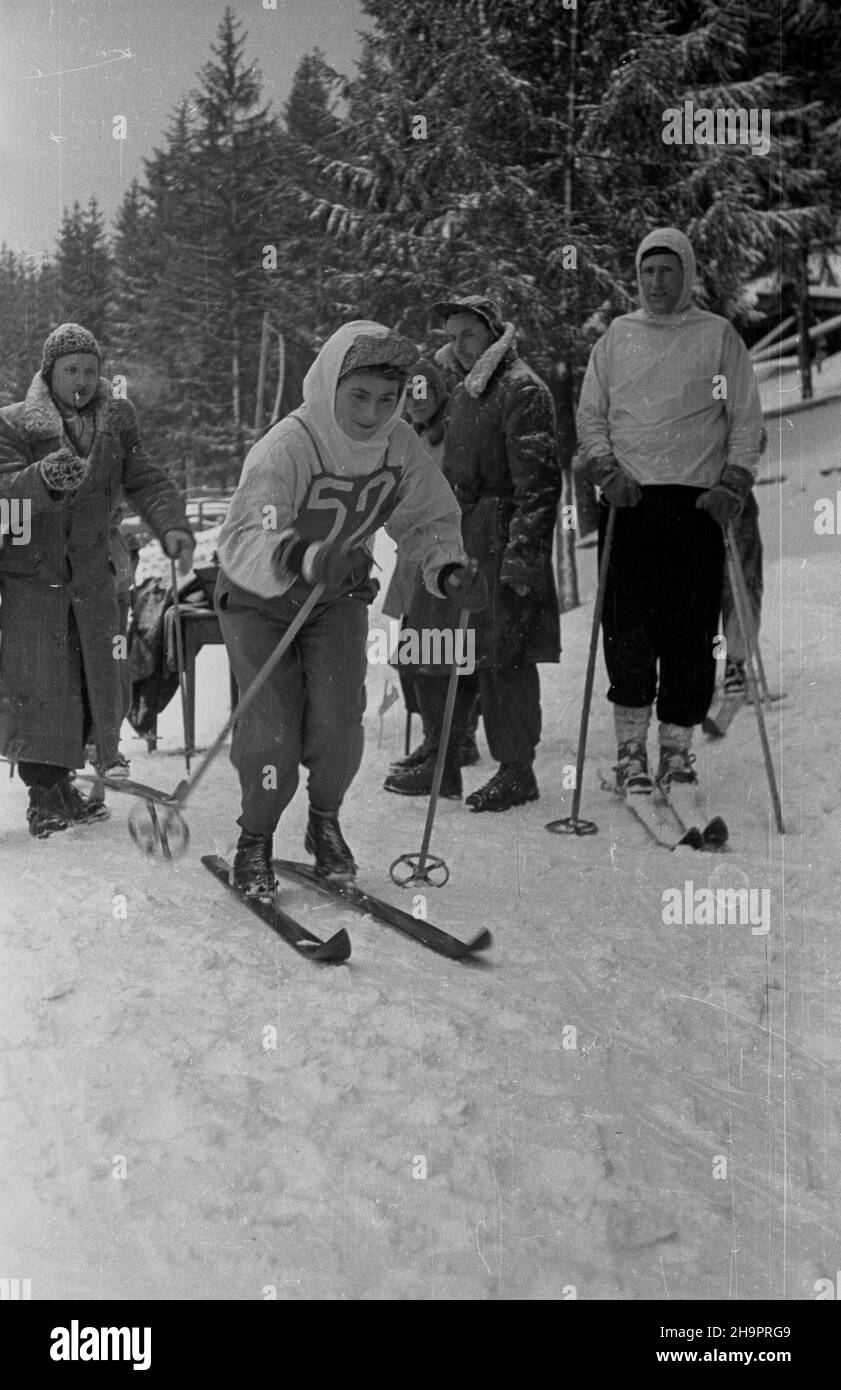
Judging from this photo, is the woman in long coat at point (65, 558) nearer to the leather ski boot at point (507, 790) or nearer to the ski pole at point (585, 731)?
the leather ski boot at point (507, 790)

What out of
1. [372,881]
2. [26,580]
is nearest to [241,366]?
[26,580]

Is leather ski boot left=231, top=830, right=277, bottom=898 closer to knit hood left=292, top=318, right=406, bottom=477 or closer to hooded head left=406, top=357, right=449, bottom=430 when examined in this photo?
knit hood left=292, top=318, right=406, bottom=477

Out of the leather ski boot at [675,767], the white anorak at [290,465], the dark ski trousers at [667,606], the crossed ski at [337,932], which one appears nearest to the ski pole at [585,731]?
the dark ski trousers at [667,606]

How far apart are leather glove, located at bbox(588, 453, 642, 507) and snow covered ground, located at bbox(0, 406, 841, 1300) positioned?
1.22 metres

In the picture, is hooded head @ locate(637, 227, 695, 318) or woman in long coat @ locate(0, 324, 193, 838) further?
hooded head @ locate(637, 227, 695, 318)

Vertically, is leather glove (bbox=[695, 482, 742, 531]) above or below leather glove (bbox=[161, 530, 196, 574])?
above

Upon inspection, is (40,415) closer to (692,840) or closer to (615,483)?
(615,483)

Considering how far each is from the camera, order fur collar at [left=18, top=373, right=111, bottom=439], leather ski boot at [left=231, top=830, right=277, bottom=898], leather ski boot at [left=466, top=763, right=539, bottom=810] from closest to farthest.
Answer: leather ski boot at [left=231, top=830, right=277, bottom=898], fur collar at [left=18, top=373, right=111, bottom=439], leather ski boot at [left=466, top=763, right=539, bottom=810]

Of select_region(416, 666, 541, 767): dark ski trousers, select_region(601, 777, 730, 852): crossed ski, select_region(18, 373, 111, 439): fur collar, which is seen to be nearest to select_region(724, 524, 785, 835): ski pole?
select_region(601, 777, 730, 852): crossed ski

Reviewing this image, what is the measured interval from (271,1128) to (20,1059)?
2.00 feet

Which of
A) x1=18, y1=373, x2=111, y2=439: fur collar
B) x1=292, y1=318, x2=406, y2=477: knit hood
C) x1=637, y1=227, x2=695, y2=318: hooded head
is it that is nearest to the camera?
x1=292, y1=318, x2=406, y2=477: knit hood

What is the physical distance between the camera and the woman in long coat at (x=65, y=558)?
412 cm

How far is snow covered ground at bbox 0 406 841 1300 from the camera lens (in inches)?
89.1
